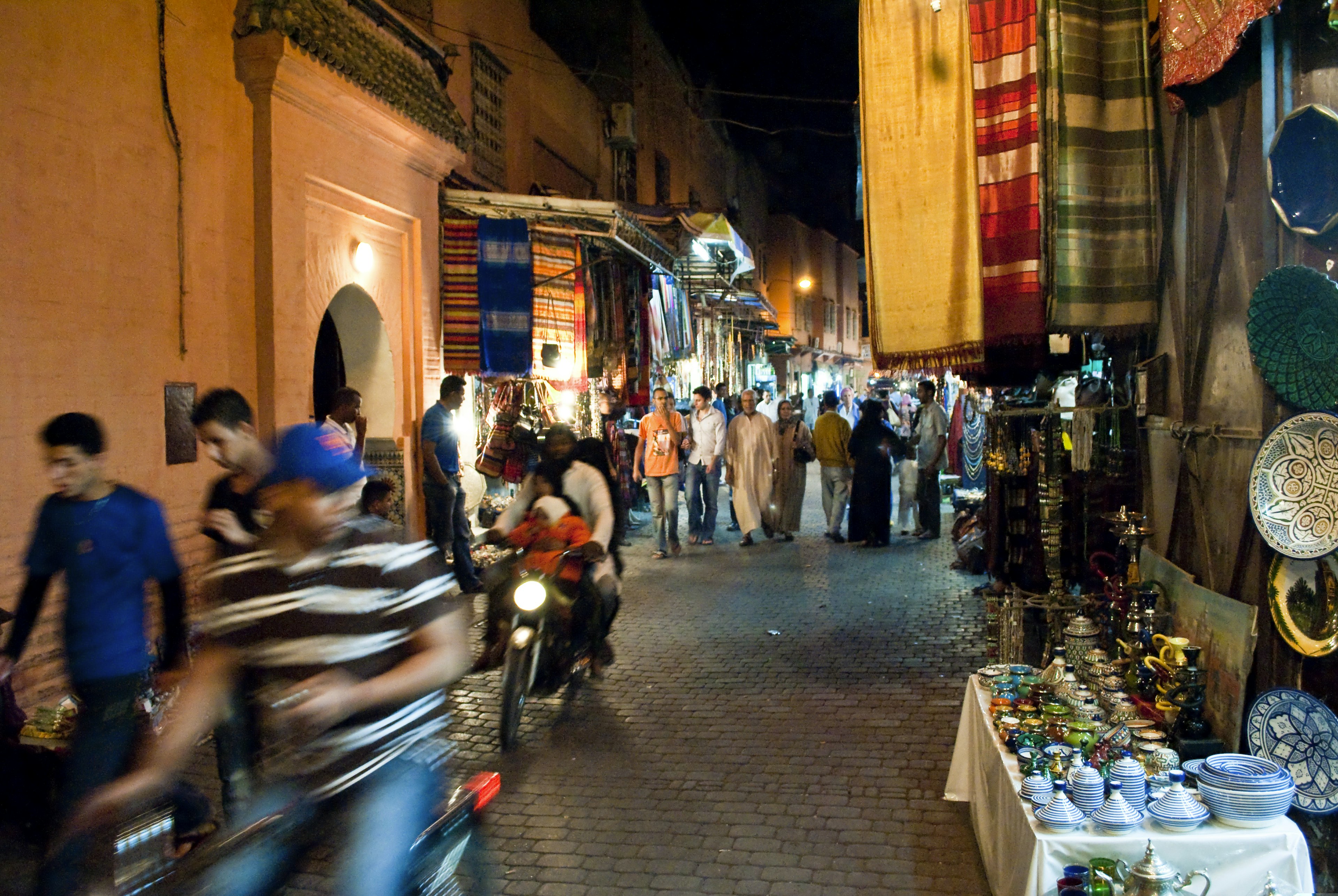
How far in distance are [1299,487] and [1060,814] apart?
1.49 m

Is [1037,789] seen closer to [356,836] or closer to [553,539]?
[356,836]

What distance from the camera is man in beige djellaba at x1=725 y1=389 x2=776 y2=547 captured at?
40.5 ft

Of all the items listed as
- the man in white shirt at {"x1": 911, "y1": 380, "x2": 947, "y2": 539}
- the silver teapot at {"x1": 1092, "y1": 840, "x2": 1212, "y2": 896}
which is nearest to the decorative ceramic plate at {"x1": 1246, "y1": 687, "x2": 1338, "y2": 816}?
the silver teapot at {"x1": 1092, "y1": 840, "x2": 1212, "y2": 896}

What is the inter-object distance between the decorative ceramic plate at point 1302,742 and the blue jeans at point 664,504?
26.8ft

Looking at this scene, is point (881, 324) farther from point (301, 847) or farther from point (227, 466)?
point (301, 847)

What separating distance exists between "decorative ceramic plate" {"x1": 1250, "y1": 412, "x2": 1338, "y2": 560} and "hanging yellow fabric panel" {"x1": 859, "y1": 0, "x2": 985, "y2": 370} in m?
1.65

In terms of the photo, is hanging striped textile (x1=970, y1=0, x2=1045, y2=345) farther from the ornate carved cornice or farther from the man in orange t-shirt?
the man in orange t-shirt

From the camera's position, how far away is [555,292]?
11.0 m

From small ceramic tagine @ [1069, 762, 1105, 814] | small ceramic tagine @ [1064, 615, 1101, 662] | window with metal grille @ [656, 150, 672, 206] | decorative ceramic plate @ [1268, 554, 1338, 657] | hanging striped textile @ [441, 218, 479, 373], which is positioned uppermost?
window with metal grille @ [656, 150, 672, 206]

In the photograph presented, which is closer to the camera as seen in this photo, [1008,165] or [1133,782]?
[1133,782]

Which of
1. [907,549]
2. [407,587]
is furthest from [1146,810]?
[907,549]

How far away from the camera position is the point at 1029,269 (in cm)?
495

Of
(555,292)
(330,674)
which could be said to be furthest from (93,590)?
(555,292)

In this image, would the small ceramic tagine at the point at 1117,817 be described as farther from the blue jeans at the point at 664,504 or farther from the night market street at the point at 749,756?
the blue jeans at the point at 664,504
